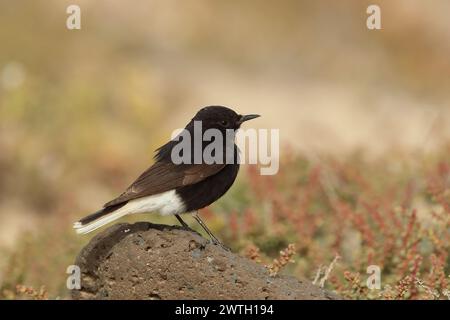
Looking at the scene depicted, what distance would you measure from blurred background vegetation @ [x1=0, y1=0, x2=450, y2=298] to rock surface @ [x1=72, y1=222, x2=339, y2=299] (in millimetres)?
823

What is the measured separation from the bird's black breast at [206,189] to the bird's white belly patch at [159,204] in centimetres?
4

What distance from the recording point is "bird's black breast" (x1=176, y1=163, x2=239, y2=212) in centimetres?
623

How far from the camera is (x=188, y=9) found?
2031 cm

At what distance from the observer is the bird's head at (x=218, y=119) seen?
6673 mm

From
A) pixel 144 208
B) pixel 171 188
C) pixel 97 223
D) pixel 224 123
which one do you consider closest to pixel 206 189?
pixel 171 188

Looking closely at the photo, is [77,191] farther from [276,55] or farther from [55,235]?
[276,55]

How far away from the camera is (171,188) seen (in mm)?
6129

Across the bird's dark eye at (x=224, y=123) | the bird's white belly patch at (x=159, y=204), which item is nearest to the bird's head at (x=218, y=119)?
the bird's dark eye at (x=224, y=123)

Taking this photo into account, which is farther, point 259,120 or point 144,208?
point 259,120

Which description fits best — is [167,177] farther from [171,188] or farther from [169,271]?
[169,271]

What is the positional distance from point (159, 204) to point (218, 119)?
858mm
